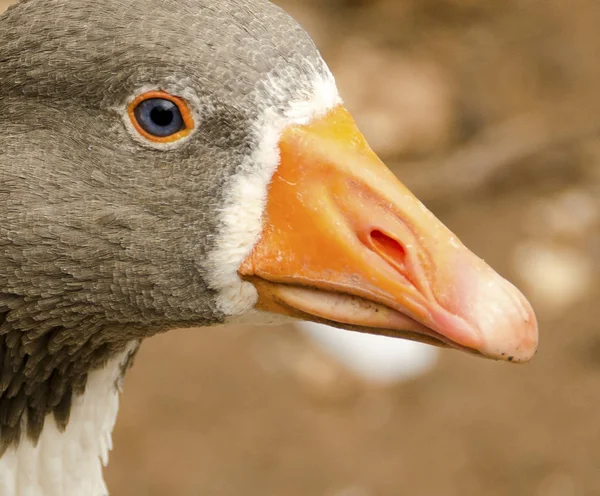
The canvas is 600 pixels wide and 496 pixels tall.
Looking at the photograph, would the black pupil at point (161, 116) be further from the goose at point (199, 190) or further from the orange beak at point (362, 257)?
the orange beak at point (362, 257)

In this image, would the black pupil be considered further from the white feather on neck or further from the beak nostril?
the white feather on neck

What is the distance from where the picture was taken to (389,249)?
1812 millimetres

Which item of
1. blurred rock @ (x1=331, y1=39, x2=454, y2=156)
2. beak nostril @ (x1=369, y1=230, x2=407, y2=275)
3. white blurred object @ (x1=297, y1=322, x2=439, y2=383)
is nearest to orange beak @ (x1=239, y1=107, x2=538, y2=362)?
beak nostril @ (x1=369, y1=230, x2=407, y2=275)

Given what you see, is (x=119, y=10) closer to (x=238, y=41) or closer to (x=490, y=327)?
(x=238, y=41)

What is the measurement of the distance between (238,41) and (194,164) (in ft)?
0.82

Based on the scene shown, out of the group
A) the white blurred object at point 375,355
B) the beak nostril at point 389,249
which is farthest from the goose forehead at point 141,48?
the white blurred object at point 375,355

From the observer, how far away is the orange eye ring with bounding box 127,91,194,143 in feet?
5.87

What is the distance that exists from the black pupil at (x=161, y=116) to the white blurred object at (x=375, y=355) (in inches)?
139

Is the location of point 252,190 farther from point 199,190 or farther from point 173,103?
point 173,103

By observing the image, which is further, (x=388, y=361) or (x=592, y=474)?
(x=388, y=361)

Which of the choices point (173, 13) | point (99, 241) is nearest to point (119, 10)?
point (173, 13)

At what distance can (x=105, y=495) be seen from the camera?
2447mm

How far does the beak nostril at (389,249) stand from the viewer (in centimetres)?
179

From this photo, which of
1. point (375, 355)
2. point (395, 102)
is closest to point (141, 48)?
point (375, 355)
